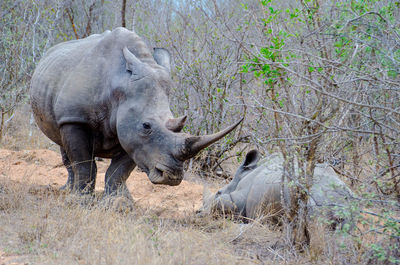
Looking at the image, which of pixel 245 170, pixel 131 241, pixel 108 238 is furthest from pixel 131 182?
pixel 131 241

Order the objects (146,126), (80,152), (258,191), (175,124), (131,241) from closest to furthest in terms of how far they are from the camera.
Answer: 1. (131,241)
2. (175,124)
3. (146,126)
4. (258,191)
5. (80,152)

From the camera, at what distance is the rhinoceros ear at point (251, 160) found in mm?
6273

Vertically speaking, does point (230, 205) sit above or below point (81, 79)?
below

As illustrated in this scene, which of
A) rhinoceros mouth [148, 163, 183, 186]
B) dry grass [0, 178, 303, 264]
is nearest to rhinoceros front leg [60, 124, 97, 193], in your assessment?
dry grass [0, 178, 303, 264]

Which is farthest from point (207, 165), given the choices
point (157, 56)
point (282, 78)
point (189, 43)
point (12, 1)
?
point (12, 1)

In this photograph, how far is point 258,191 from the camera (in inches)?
211

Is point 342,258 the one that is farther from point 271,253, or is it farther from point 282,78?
point 282,78

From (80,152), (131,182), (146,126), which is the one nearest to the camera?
(146,126)

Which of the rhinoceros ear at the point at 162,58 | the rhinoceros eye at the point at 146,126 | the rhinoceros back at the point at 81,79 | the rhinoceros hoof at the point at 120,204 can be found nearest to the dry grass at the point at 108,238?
the rhinoceros hoof at the point at 120,204

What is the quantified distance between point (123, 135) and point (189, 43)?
4.01m

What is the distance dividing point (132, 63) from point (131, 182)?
9.13 ft

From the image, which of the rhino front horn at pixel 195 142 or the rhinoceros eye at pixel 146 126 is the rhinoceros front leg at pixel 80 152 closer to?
the rhinoceros eye at pixel 146 126

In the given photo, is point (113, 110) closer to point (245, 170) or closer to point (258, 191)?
point (258, 191)

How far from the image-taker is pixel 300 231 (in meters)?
4.12
